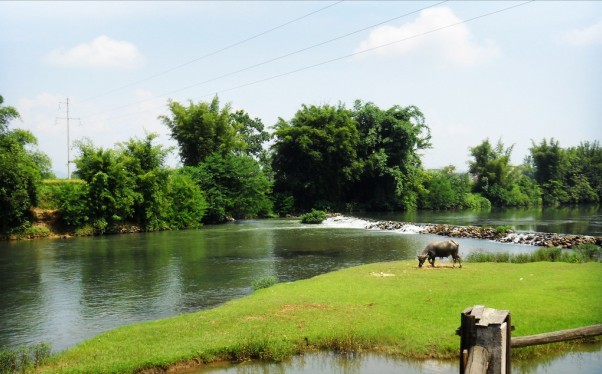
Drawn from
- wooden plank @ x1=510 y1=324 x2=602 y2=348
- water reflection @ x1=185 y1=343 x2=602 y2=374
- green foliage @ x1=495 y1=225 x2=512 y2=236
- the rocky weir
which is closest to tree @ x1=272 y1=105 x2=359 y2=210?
the rocky weir

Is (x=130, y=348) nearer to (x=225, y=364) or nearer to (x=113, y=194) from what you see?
(x=225, y=364)

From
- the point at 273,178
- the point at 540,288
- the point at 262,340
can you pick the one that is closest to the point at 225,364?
the point at 262,340

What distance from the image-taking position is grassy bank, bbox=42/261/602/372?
11219 mm

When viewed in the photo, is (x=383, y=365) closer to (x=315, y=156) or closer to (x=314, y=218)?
(x=314, y=218)

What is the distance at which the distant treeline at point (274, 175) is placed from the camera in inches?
1726

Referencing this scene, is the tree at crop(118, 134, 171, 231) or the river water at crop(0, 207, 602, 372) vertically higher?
the tree at crop(118, 134, 171, 231)

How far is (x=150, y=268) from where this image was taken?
997 inches

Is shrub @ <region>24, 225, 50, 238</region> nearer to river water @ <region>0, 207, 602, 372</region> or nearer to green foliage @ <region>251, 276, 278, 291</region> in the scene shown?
river water @ <region>0, 207, 602, 372</region>

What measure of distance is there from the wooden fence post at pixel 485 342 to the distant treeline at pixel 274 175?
41626 mm

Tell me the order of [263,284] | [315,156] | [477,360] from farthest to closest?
A: [315,156]
[263,284]
[477,360]

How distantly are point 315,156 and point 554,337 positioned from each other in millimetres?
60238

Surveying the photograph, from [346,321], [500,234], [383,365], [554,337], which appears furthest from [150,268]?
[500,234]

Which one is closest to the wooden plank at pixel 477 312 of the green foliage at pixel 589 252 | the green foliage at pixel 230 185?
the green foliage at pixel 589 252

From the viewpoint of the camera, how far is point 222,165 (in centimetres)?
5997
